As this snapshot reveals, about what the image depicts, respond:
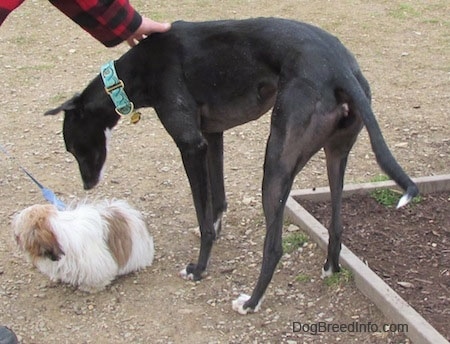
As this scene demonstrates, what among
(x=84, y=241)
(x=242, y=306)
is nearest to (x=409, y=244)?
(x=242, y=306)

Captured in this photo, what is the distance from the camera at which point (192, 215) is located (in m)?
4.90

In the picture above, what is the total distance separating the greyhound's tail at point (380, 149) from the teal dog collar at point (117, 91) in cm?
126

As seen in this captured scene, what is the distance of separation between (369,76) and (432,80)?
24.7 inches

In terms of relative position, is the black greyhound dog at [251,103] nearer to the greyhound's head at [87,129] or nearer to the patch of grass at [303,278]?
the greyhound's head at [87,129]

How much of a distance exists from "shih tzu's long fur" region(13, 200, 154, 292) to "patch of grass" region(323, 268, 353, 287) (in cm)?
108

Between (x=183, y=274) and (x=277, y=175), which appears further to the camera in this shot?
(x=183, y=274)

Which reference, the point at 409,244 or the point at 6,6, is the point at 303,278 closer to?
the point at 409,244

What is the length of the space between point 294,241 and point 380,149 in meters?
1.28

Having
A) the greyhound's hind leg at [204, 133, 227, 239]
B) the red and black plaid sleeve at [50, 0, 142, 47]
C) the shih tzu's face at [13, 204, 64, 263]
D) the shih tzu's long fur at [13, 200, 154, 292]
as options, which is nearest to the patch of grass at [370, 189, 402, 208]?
the greyhound's hind leg at [204, 133, 227, 239]

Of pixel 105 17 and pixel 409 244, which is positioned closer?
pixel 105 17

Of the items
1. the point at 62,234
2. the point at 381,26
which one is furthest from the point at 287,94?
the point at 381,26

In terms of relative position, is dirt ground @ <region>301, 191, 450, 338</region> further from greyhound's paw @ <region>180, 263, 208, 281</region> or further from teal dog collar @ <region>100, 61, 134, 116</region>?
teal dog collar @ <region>100, 61, 134, 116</region>

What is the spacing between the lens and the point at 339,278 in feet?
12.8

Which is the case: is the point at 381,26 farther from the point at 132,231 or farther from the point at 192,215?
the point at 132,231
